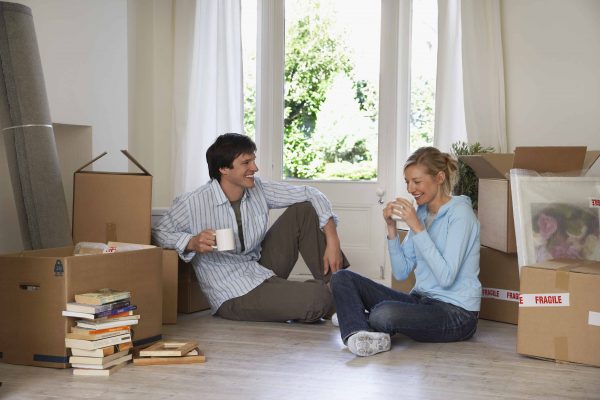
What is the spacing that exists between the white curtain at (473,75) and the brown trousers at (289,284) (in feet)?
4.59

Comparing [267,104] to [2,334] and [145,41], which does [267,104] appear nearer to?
[145,41]

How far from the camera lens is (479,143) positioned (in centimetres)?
463

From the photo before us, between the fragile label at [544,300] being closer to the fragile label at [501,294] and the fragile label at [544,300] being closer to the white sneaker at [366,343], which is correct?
the white sneaker at [366,343]

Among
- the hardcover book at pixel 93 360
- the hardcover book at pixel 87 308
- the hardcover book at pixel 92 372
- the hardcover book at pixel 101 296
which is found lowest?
the hardcover book at pixel 92 372

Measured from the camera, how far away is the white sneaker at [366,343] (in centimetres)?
299

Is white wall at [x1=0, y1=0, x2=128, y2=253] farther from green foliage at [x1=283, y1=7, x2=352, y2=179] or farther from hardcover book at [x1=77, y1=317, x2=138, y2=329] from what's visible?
hardcover book at [x1=77, y1=317, x2=138, y2=329]

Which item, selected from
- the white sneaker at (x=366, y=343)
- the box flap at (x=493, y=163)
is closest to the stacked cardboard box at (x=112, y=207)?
the white sneaker at (x=366, y=343)

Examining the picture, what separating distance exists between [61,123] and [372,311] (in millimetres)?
2175

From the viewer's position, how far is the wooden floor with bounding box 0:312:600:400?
2.51m

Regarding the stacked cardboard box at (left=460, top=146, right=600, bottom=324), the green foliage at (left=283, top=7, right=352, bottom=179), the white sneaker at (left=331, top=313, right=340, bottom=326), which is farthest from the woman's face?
the green foliage at (left=283, top=7, right=352, bottom=179)

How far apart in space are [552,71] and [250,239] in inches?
85.2

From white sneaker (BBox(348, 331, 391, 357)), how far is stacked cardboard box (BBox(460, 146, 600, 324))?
97 cm

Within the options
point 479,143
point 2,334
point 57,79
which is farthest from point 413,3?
point 2,334

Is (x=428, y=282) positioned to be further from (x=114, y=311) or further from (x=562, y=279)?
(x=114, y=311)
